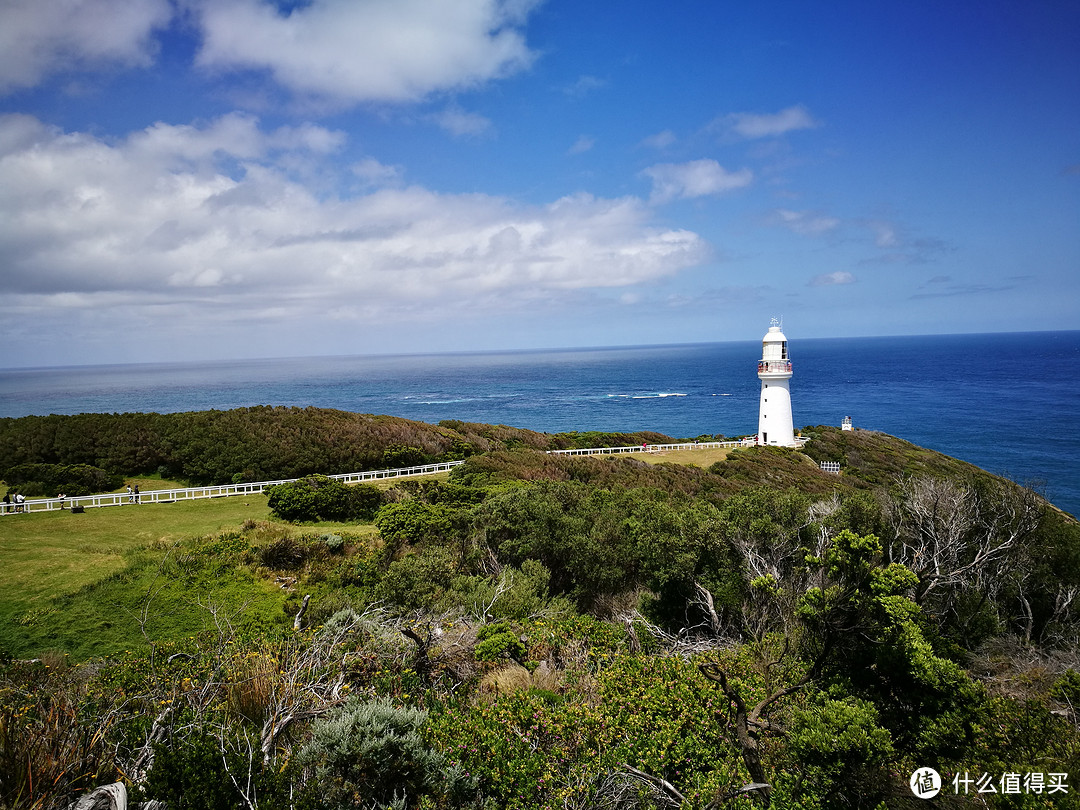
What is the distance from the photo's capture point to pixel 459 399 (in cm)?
9538

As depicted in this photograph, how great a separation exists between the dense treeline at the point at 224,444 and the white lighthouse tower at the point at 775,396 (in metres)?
22.2

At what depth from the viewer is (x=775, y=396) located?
1501 inches

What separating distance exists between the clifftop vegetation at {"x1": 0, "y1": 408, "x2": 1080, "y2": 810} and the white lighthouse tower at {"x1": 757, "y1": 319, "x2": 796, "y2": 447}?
80.1 ft

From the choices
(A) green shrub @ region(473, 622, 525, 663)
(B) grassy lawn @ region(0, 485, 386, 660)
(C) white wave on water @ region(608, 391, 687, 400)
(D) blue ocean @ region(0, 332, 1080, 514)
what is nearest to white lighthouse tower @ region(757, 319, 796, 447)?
(D) blue ocean @ region(0, 332, 1080, 514)

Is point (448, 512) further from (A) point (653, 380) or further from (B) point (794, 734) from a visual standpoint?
(A) point (653, 380)

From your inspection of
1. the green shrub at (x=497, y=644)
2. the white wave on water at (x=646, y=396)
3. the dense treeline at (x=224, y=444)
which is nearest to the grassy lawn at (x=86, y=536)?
the dense treeline at (x=224, y=444)

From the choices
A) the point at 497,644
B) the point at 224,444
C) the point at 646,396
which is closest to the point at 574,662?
the point at 497,644

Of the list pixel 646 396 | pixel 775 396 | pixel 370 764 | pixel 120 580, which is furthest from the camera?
pixel 646 396

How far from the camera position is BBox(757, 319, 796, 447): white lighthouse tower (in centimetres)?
3803

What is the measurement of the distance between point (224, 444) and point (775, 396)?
113 ft

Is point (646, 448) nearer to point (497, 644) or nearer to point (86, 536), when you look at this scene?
point (497, 644)

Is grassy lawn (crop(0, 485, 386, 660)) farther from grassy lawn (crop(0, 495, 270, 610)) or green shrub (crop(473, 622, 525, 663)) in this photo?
green shrub (crop(473, 622, 525, 663))

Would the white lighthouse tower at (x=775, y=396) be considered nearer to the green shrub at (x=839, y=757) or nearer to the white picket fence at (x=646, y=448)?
the white picket fence at (x=646, y=448)

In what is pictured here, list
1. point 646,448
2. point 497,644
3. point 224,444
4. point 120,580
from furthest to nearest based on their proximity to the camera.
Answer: point 646,448 → point 224,444 → point 120,580 → point 497,644
